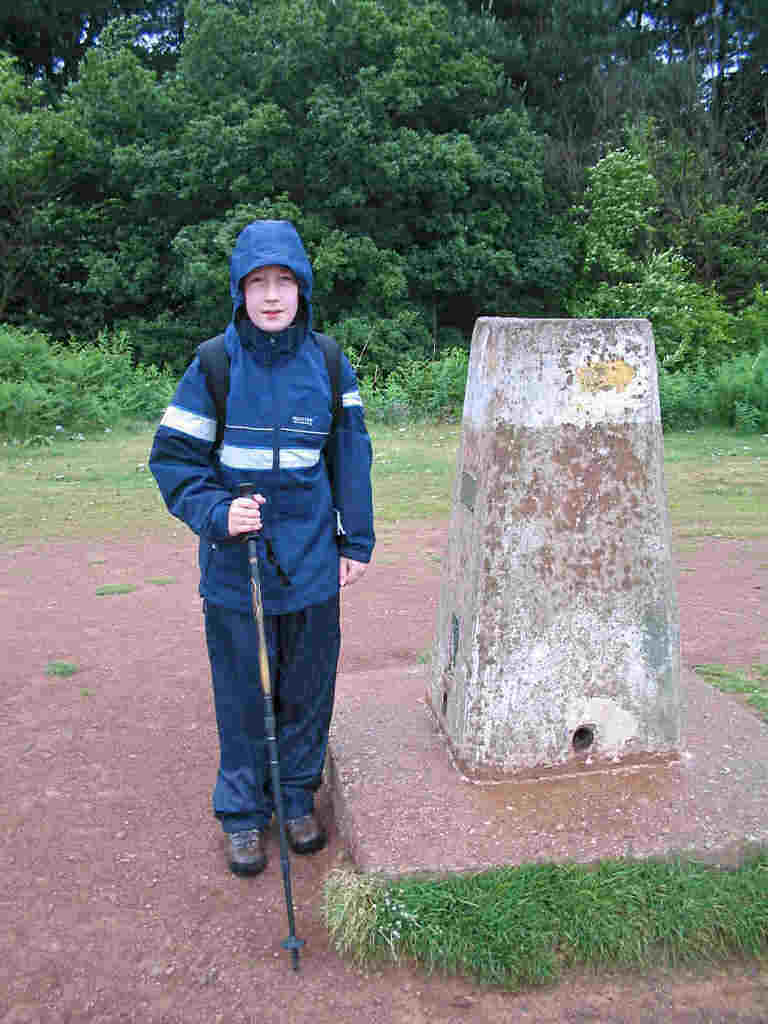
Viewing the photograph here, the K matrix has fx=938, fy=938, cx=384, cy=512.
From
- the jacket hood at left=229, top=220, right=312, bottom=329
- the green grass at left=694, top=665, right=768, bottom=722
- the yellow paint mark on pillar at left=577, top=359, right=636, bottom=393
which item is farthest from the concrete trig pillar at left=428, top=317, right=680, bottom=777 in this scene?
the green grass at left=694, top=665, right=768, bottom=722

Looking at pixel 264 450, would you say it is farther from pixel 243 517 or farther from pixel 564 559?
pixel 564 559

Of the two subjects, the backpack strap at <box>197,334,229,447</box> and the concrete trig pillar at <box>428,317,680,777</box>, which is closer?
the backpack strap at <box>197,334,229,447</box>

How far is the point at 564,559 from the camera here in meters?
2.95

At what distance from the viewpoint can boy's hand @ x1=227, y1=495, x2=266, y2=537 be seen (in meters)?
2.64

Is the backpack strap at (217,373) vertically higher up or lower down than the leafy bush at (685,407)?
higher up

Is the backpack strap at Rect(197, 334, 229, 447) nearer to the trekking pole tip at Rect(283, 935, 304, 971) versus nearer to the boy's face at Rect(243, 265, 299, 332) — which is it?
the boy's face at Rect(243, 265, 299, 332)

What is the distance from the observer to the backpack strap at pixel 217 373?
108 inches

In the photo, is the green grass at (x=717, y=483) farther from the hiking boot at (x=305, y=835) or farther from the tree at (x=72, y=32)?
the tree at (x=72, y=32)

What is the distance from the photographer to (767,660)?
4.57 meters

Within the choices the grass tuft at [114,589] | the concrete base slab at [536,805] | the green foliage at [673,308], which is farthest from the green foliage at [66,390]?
the green foliage at [673,308]

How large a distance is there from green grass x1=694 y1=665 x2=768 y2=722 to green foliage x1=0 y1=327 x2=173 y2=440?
10.0 meters

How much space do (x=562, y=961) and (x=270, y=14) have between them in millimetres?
22196

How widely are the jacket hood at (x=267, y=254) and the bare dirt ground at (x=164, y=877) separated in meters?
1.75

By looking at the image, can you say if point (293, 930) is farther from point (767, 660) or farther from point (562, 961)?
point (767, 660)
